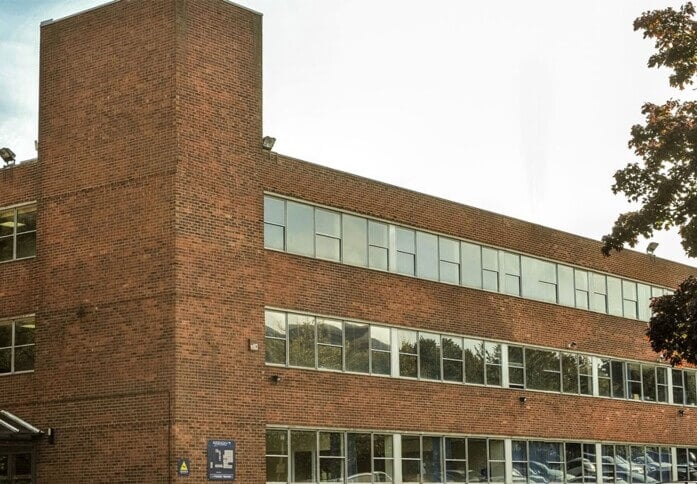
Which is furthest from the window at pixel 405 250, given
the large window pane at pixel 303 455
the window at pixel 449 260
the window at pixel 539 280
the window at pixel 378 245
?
the large window pane at pixel 303 455

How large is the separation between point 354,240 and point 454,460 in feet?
24.8

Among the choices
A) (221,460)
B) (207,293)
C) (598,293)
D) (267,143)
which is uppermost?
(267,143)

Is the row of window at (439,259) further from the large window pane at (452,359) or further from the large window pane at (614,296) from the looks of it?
the large window pane at (452,359)

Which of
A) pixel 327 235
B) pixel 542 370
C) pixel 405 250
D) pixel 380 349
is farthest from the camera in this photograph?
pixel 542 370

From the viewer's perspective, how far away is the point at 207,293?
3134cm

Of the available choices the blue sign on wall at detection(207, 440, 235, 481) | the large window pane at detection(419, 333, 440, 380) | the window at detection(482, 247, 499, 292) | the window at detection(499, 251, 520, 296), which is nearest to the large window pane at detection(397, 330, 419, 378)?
the large window pane at detection(419, 333, 440, 380)

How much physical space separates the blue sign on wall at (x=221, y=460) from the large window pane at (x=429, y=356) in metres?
8.34

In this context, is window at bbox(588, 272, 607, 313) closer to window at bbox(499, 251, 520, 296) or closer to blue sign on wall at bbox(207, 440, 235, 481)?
window at bbox(499, 251, 520, 296)

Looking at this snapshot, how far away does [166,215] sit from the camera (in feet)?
102

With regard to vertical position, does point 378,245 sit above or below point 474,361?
above

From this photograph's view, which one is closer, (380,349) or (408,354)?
(380,349)

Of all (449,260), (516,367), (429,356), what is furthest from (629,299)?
(429,356)

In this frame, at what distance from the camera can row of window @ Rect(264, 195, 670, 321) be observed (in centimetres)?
3438

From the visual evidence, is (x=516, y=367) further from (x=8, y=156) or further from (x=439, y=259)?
(x=8, y=156)
